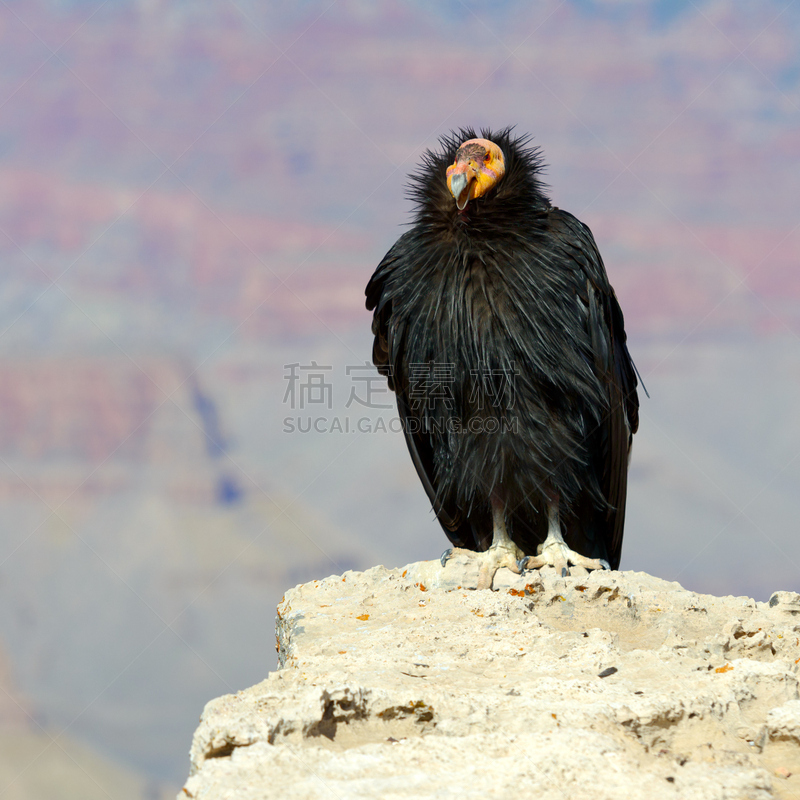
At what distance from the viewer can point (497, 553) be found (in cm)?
452

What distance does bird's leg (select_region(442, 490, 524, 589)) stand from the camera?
4.36 metres

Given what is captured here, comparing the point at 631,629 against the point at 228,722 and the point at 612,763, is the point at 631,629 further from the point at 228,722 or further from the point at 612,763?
the point at 228,722

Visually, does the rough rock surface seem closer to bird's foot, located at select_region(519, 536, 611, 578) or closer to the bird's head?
bird's foot, located at select_region(519, 536, 611, 578)

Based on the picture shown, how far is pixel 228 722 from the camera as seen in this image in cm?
235

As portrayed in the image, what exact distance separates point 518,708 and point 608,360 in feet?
8.70

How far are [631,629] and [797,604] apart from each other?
3.10 feet

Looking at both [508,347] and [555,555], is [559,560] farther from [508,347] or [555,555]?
[508,347]

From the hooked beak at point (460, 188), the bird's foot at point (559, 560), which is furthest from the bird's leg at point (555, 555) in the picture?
the hooked beak at point (460, 188)

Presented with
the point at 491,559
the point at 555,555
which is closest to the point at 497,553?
the point at 491,559

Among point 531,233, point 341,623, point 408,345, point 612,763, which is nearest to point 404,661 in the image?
point 341,623

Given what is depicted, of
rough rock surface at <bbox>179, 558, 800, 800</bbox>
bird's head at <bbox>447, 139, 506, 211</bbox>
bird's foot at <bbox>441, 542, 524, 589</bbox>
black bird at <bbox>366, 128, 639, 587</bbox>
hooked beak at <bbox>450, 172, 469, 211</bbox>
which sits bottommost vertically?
rough rock surface at <bbox>179, 558, 800, 800</bbox>

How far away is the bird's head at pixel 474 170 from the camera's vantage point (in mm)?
4625

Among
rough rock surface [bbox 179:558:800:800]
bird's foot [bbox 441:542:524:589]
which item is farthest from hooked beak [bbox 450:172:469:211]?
rough rock surface [bbox 179:558:800:800]

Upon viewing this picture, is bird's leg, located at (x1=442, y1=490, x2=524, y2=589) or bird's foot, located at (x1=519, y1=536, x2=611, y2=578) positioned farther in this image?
bird's foot, located at (x1=519, y1=536, x2=611, y2=578)
